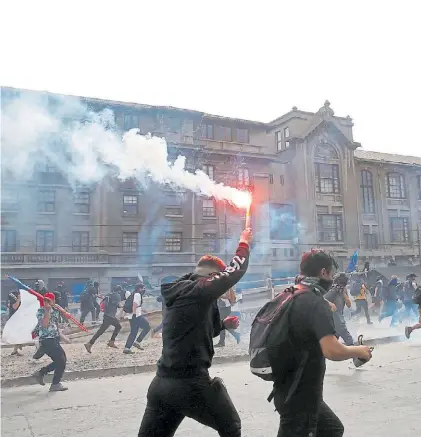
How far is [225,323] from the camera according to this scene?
3.59 metres

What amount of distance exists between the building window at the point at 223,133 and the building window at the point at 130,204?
737cm

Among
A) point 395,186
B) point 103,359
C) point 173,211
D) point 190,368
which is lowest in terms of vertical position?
point 103,359

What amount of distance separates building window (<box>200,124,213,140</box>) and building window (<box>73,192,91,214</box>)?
8713 mm

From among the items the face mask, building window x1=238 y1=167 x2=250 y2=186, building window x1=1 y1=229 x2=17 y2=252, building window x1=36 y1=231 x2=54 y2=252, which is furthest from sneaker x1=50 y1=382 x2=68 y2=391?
Result: building window x1=238 y1=167 x2=250 y2=186

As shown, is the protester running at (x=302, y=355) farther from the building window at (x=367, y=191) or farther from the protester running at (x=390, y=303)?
the building window at (x=367, y=191)

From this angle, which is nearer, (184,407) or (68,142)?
(184,407)

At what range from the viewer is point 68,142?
25.6 m

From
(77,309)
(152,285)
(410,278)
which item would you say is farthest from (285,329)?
(152,285)

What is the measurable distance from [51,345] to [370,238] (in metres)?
33.6

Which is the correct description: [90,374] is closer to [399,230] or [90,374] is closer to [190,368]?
[190,368]

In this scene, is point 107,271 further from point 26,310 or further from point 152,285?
point 26,310

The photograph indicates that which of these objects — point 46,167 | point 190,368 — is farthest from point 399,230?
point 190,368

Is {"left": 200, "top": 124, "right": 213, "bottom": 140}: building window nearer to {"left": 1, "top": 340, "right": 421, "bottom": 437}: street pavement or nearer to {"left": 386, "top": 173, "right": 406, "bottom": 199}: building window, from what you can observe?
{"left": 386, "top": 173, "right": 406, "bottom": 199}: building window

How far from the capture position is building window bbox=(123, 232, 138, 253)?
2995cm
